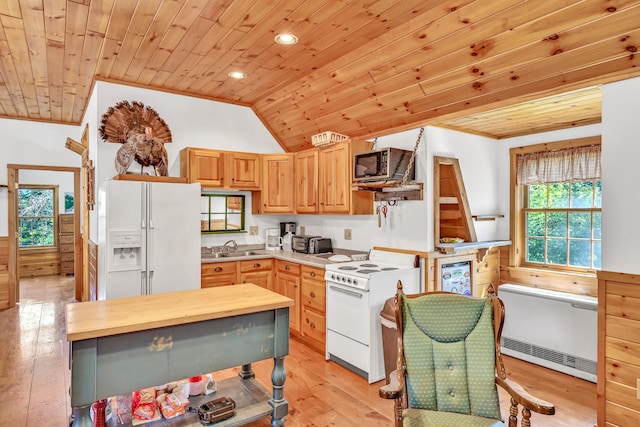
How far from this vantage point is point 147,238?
3639 mm

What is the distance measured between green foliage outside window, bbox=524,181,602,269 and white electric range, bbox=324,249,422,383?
5.11 feet

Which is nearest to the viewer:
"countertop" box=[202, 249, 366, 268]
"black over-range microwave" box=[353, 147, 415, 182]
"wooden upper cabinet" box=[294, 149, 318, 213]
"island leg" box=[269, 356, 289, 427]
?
"island leg" box=[269, 356, 289, 427]

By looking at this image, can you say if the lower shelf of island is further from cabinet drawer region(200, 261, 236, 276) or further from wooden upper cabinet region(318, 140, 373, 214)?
wooden upper cabinet region(318, 140, 373, 214)

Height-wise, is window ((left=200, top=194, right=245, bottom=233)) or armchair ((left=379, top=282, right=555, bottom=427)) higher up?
window ((left=200, top=194, right=245, bottom=233))

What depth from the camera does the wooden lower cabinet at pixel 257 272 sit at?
4355 mm

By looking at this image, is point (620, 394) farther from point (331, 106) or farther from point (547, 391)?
point (331, 106)

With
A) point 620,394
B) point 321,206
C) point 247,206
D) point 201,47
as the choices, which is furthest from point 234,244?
point 620,394

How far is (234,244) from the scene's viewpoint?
15.9ft

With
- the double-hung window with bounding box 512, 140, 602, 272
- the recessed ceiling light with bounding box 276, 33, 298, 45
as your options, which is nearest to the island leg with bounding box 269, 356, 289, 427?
the recessed ceiling light with bounding box 276, 33, 298, 45

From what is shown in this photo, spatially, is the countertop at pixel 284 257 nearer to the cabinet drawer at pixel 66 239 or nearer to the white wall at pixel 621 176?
the white wall at pixel 621 176

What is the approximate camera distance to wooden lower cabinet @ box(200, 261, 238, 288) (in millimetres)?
4133

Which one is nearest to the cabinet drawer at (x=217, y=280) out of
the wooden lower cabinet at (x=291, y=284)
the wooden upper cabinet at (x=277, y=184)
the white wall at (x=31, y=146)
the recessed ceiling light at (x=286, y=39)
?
the wooden lower cabinet at (x=291, y=284)

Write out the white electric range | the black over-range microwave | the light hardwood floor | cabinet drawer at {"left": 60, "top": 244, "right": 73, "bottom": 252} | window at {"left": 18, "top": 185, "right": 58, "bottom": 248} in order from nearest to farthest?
1. the light hardwood floor
2. the white electric range
3. the black over-range microwave
4. window at {"left": 18, "top": 185, "right": 58, "bottom": 248}
5. cabinet drawer at {"left": 60, "top": 244, "right": 73, "bottom": 252}

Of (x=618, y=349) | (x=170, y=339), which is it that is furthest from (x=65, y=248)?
(x=618, y=349)
